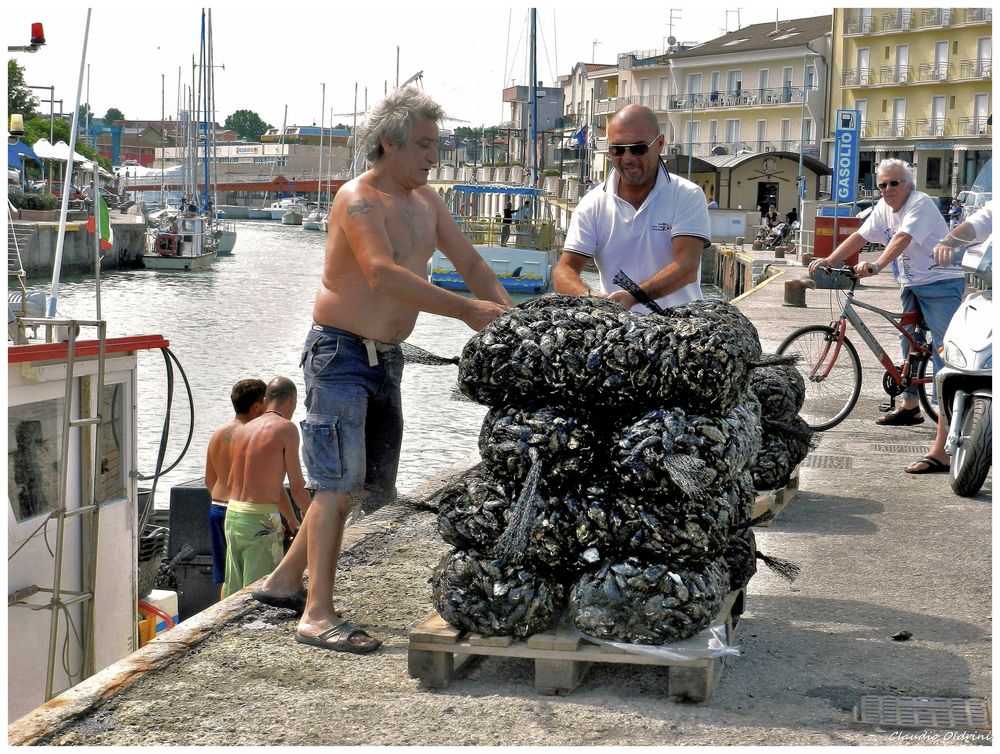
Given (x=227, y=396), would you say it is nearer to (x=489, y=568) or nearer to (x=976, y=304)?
(x=976, y=304)

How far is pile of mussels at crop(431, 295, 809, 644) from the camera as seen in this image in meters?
4.02

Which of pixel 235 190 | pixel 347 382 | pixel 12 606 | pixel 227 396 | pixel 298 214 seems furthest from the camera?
pixel 235 190

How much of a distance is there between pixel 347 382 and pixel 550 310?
33.4 inches

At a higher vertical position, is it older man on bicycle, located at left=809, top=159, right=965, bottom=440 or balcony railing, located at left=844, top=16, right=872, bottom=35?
balcony railing, located at left=844, top=16, right=872, bottom=35

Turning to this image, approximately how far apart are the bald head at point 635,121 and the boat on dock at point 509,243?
1418 inches

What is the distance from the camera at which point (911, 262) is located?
8.63 metres

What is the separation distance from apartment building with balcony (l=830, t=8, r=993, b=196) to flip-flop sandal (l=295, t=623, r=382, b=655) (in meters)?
65.2

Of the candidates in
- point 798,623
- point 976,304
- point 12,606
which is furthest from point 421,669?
point 976,304

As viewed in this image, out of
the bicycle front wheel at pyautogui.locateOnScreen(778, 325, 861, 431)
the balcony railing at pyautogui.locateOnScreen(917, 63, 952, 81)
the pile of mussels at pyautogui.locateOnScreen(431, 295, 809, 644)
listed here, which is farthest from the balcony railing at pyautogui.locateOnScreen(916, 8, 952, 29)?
the pile of mussels at pyautogui.locateOnScreen(431, 295, 809, 644)

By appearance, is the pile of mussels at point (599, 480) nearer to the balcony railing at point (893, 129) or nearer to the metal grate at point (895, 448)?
the metal grate at point (895, 448)

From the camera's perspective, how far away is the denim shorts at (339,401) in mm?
4590

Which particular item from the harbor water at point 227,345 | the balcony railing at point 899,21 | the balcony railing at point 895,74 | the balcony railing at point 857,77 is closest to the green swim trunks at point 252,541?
the harbor water at point 227,345

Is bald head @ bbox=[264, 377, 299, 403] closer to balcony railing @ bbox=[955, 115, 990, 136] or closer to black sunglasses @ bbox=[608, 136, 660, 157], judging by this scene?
black sunglasses @ bbox=[608, 136, 660, 157]

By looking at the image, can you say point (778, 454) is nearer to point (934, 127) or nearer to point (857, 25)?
point (934, 127)
